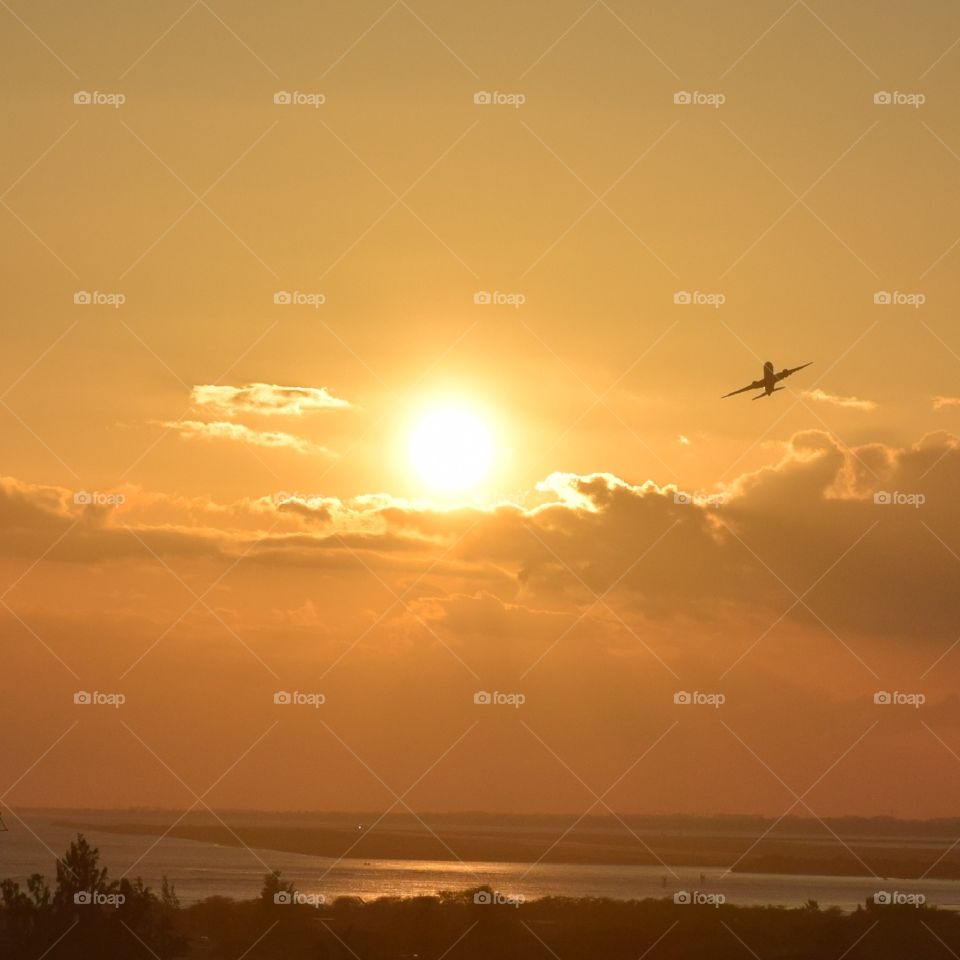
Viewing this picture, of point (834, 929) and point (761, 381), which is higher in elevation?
point (761, 381)

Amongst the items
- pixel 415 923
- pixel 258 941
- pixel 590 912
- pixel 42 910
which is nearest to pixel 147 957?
pixel 42 910

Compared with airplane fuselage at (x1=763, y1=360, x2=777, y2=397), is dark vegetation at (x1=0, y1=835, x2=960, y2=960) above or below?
below

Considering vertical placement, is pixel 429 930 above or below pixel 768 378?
below

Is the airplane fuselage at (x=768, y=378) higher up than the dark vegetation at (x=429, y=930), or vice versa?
the airplane fuselage at (x=768, y=378)

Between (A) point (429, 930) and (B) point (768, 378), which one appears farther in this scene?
(A) point (429, 930)

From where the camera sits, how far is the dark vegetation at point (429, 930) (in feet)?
225

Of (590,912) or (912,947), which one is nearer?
(912,947)

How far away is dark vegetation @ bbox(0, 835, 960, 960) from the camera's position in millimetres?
68625

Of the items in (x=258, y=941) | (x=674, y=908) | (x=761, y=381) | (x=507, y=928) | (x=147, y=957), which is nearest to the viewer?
(x=761, y=381)

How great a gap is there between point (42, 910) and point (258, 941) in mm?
25471

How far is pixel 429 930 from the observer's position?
97.1 metres

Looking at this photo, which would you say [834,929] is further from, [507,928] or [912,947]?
[507,928]

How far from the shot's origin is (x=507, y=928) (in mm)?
99250

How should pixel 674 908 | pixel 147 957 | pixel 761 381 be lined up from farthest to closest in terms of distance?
1. pixel 674 908
2. pixel 147 957
3. pixel 761 381
